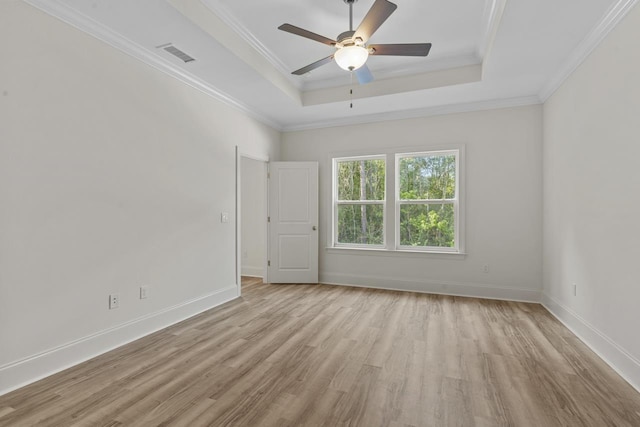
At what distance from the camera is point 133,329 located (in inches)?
118

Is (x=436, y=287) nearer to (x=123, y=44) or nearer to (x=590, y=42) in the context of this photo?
(x=590, y=42)

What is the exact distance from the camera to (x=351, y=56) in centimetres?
254

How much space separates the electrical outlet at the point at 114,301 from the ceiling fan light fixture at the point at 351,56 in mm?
2825

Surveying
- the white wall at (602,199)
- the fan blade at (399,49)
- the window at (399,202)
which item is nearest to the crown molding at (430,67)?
the white wall at (602,199)

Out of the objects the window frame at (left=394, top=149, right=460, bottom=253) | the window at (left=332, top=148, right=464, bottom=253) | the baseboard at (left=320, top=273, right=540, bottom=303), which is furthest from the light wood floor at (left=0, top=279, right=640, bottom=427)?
the window at (left=332, top=148, right=464, bottom=253)

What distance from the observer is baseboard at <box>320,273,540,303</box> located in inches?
171

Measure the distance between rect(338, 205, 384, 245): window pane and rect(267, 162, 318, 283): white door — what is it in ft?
1.56

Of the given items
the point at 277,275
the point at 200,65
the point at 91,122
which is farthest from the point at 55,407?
the point at 277,275

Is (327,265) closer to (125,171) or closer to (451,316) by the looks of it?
(451,316)

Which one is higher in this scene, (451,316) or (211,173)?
(211,173)

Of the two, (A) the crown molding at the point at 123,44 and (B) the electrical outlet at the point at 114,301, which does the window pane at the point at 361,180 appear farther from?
(B) the electrical outlet at the point at 114,301

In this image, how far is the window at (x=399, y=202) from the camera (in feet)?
15.7

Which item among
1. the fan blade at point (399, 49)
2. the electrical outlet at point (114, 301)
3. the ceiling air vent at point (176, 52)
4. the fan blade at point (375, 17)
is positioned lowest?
the electrical outlet at point (114, 301)

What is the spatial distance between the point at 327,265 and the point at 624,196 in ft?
12.6
